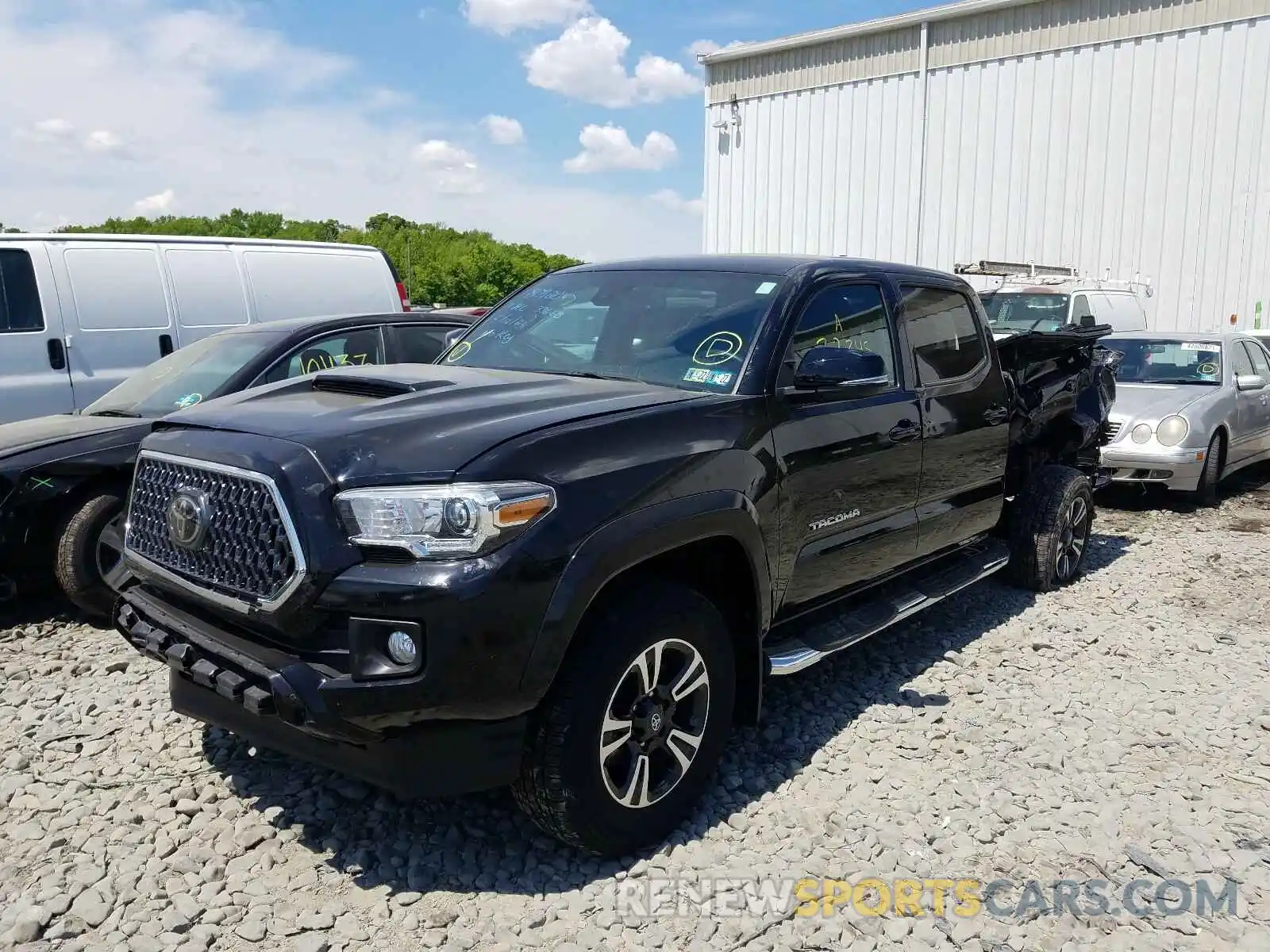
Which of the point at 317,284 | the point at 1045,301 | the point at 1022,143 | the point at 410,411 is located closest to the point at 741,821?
the point at 410,411

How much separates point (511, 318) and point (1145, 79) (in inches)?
685

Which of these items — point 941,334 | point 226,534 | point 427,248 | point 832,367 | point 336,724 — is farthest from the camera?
point 427,248

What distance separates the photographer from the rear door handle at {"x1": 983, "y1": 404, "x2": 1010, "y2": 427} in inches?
203

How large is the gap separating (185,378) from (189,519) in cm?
317

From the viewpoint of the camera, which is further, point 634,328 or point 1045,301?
point 1045,301

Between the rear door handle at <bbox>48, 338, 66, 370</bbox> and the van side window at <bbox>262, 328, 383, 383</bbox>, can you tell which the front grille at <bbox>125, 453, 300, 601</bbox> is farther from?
the rear door handle at <bbox>48, 338, 66, 370</bbox>

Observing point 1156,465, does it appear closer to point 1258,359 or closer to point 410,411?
point 1258,359

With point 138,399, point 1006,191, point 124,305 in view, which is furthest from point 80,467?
point 1006,191

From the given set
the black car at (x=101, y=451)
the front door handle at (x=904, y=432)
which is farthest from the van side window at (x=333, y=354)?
the front door handle at (x=904, y=432)

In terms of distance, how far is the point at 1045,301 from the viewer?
40.9ft

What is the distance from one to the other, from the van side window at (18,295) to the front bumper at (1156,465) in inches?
346

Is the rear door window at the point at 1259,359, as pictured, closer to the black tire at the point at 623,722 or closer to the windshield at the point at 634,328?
the windshield at the point at 634,328

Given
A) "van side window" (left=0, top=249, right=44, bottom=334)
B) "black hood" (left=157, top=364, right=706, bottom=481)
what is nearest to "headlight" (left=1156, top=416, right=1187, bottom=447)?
"black hood" (left=157, top=364, right=706, bottom=481)

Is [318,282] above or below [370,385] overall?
above
